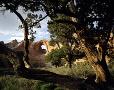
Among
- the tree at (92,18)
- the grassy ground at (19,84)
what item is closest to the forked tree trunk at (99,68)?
the tree at (92,18)

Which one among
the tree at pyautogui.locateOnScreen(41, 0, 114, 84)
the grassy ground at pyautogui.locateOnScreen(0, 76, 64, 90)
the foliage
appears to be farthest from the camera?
the foliage

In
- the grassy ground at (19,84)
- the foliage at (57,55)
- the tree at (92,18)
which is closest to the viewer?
the grassy ground at (19,84)

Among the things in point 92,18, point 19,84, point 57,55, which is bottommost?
point 19,84

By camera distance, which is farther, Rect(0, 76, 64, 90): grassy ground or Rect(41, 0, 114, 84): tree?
Rect(41, 0, 114, 84): tree

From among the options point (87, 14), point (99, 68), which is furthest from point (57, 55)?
point (87, 14)

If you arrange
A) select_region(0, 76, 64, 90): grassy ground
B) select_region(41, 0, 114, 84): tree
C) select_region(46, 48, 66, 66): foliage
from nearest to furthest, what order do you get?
1. select_region(0, 76, 64, 90): grassy ground
2. select_region(41, 0, 114, 84): tree
3. select_region(46, 48, 66, 66): foliage

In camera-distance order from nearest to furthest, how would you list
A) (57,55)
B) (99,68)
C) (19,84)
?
(19,84)
(99,68)
(57,55)

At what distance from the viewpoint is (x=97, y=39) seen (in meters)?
21.5

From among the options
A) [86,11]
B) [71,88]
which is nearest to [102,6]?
[86,11]

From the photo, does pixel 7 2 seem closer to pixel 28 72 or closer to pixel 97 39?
pixel 28 72

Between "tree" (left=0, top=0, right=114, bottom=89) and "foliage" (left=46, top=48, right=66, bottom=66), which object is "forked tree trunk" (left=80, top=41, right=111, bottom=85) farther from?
"foliage" (left=46, top=48, right=66, bottom=66)

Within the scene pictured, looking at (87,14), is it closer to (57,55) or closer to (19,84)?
(19,84)

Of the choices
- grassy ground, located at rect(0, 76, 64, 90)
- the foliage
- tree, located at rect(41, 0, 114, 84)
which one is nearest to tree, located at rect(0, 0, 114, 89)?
tree, located at rect(41, 0, 114, 84)

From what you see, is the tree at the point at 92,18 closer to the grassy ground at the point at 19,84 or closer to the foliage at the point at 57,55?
the grassy ground at the point at 19,84
